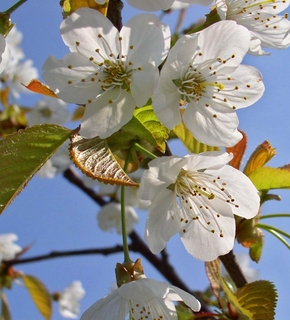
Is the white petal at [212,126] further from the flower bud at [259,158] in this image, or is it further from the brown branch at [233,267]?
the brown branch at [233,267]

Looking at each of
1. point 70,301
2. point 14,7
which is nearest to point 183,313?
point 14,7

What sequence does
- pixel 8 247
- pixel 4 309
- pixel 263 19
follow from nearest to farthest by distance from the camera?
1. pixel 263 19
2. pixel 4 309
3. pixel 8 247

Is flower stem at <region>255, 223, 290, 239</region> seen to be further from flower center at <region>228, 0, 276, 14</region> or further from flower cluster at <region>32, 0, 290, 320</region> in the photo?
flower center at <region>228, 0, 276, 14</region>

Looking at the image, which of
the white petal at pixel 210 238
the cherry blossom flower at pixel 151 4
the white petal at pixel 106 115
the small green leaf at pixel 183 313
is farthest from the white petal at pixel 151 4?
the small green leaf at pixel 183 313

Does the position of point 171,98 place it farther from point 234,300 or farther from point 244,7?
point 234,300

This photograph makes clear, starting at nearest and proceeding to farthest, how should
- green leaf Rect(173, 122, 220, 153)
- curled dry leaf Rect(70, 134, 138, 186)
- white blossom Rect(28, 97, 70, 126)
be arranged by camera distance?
1. curled dry leaf Rect(70, 134, 138, 186)
2. green leaf Rect(173, 122, 220, 153)
3. white blossom Rect(28, 97, 70, 126)

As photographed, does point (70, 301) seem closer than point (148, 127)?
No

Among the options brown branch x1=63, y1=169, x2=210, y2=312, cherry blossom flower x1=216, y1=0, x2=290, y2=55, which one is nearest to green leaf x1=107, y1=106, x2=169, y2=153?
cherry blossom flower x1=216, y1=0, x2=290, y2=55

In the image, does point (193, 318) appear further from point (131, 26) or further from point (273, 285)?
point (131, 26)
